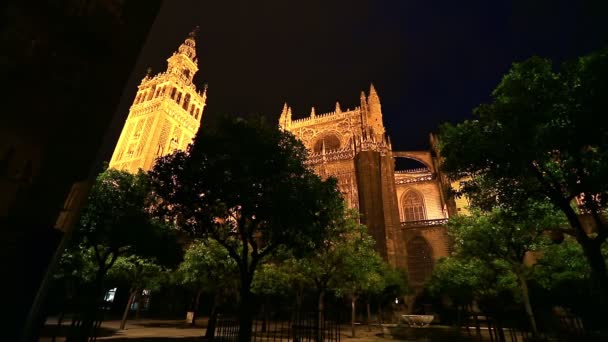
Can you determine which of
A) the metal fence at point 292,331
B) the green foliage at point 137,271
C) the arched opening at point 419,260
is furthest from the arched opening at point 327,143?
the metal fence at point 292,331

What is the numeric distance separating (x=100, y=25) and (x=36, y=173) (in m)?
2.38

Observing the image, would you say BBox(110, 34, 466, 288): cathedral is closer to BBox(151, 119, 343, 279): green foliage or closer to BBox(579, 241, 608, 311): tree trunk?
BBox(151, 119, 343, 279): green foliage

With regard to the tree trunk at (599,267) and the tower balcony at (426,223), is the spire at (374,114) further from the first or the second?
the tree trunk at (599,267)

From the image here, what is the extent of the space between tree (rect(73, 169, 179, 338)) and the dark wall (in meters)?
8.80

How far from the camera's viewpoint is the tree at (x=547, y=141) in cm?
750

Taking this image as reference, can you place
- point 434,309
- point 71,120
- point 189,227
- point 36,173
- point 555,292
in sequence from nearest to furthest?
point 36,173 → point 71,120 → point 189,227 → point 555,292 → point 434,309

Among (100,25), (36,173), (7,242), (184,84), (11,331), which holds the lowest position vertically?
(11,331)

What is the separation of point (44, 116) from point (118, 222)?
Result: 1025cm

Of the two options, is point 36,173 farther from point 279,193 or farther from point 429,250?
point 429,250

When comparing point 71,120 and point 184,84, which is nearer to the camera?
point 71,120

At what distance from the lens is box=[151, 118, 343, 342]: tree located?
11.2 m

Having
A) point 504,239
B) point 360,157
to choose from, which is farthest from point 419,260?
point 504,239

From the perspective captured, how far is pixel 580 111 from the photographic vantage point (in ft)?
25.2

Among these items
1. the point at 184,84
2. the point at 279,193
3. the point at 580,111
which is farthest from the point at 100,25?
the point at 184,84
